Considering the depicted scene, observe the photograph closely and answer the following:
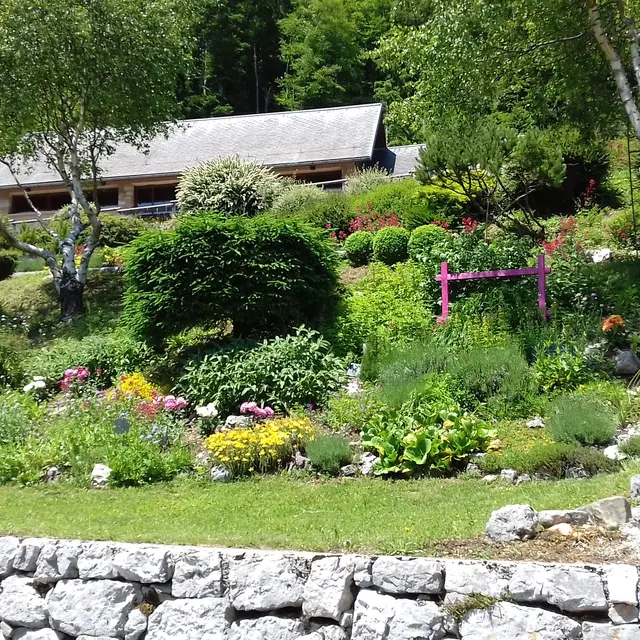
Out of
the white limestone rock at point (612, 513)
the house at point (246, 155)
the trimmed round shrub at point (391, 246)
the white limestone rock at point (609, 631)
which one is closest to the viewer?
the white limestone rock at point (609, 631)

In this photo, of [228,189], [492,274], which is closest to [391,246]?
[492,274]

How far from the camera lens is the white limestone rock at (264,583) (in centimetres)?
395

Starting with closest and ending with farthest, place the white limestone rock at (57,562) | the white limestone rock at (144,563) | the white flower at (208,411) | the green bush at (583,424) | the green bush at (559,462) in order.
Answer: the white limestone rock at (144,563), the white limestone rock at (57,562), the green bush at (559,462), the green bush at (583,424), the white flower at (208,411)

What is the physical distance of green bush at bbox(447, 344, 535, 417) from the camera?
7.36 metres

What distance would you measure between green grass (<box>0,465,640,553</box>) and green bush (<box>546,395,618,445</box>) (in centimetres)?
71

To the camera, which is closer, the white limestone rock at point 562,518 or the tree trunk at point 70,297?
the white limestone rock at point 562,518

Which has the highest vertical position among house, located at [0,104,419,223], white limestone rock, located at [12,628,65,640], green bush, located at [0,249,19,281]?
house, located at [0,104,419,223]

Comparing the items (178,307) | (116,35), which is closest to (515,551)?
(178,307)

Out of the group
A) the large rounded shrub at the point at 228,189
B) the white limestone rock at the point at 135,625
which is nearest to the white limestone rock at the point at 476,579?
the white limestone rock at the point at 135,625

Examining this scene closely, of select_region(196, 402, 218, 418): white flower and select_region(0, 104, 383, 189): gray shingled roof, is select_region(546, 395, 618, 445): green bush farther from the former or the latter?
select_region(0, 104, 383, 189): gray shingled roof

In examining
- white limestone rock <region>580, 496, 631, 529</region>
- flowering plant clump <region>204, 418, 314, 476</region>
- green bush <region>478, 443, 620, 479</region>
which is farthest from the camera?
flowering plant clump <region>204, 418, 314, 476</region>

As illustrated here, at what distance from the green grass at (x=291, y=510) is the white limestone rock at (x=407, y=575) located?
0.83 ft

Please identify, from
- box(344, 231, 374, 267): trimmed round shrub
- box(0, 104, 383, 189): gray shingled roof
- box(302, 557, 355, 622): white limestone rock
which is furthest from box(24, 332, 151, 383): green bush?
box(0, 104, 383, 189): gray shingled roof

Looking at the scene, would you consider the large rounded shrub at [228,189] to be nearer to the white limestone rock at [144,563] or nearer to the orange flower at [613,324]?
the orange flower at [613,324]
